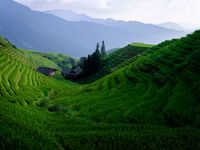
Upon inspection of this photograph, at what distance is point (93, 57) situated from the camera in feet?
332

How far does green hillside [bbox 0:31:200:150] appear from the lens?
2541cm

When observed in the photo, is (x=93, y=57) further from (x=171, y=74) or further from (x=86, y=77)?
(x=171, y=74)

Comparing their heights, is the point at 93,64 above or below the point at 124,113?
above

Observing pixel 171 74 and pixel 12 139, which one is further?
pixel 171 74

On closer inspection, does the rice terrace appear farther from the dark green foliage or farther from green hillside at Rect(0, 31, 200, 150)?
the dark green foliage

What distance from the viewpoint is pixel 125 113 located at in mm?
35562

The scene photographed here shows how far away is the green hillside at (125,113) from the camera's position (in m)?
25.4

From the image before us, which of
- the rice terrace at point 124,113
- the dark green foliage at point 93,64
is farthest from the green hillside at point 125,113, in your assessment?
the dark green foliage at point 93,64

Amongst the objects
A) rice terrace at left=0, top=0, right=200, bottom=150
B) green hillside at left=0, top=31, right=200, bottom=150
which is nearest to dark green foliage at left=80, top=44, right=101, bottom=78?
rice terrace at left=0, top=0, right=200, bottom=150

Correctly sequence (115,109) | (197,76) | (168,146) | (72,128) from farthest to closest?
(197,76) → (115,109) → (72,128) → (168,146)

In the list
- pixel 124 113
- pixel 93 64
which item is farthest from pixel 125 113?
pixel 93 64

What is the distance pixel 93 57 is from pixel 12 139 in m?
78.5

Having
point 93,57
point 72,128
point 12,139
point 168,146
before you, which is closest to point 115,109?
point 72,128

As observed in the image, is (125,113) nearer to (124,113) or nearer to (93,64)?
(124,113)
